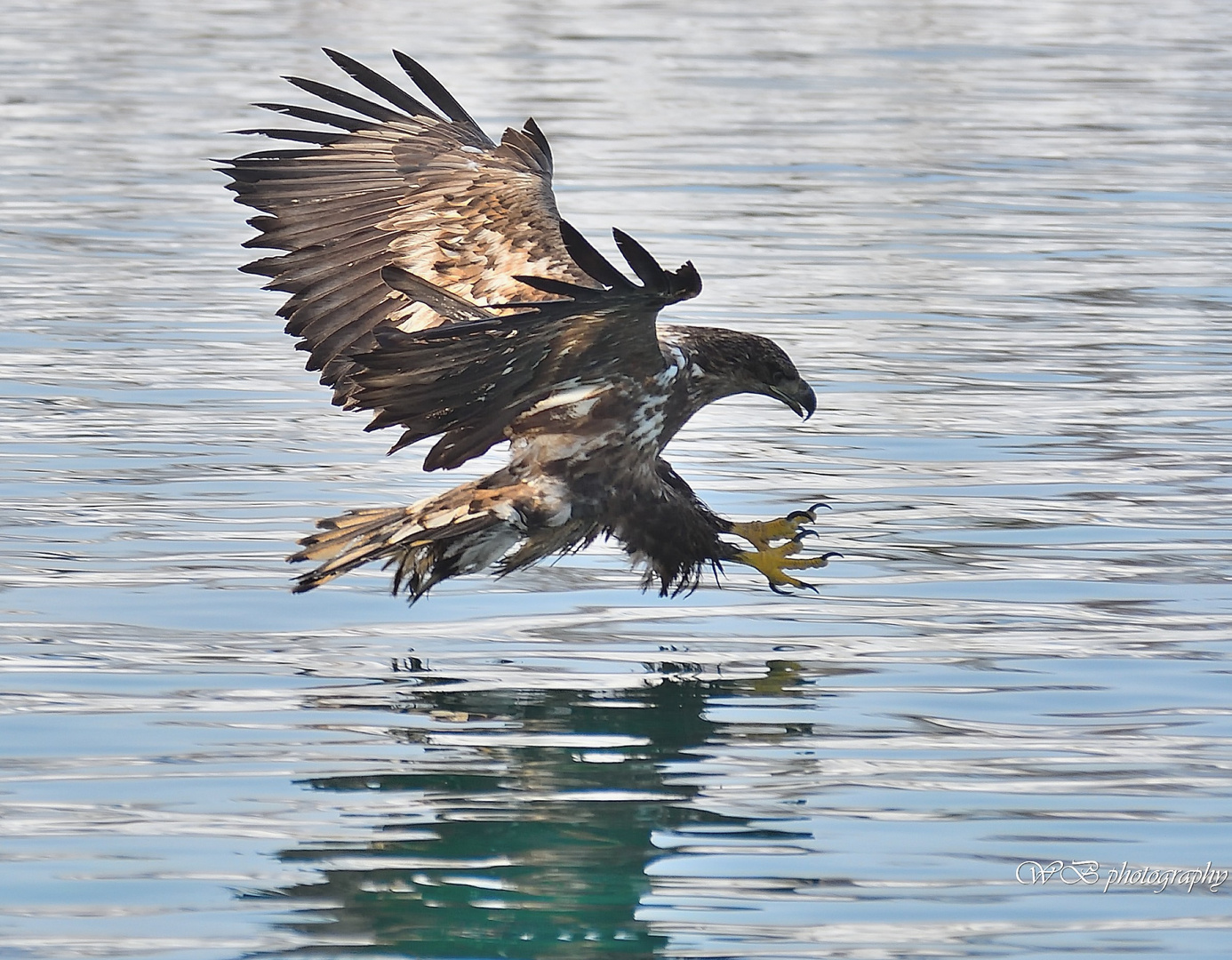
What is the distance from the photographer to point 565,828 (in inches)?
188

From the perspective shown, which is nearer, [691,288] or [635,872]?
[635,872]

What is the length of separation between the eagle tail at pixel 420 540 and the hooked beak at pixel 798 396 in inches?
40.4

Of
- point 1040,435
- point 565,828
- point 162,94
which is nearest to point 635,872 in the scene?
point 565,828

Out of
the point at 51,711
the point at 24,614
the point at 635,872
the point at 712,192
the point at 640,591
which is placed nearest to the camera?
the point at 635,872

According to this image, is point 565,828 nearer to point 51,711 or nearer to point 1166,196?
point 51,711

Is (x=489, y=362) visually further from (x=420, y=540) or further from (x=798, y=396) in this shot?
(x=798, y=396)

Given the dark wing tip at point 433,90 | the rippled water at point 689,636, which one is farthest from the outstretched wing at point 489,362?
the dark wing tip at point 433,90

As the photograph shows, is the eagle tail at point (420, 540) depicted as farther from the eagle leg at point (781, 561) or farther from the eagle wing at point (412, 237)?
the eagle leg at point (781, 561)

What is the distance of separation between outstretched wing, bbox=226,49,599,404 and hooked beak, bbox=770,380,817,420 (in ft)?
2.26

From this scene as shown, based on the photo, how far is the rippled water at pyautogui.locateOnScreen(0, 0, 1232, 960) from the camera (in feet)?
14.5

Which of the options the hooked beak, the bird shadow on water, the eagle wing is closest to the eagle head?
the hooked beak

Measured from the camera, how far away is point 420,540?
588 cm

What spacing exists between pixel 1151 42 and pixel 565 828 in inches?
729

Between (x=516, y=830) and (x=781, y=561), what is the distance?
6.65 feet
